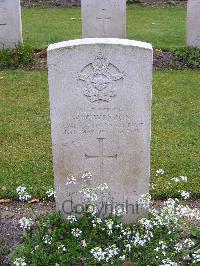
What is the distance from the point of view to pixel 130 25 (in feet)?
43.5

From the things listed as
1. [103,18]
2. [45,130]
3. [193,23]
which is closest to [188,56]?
[193,23]

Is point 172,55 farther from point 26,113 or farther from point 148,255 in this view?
point 148,255

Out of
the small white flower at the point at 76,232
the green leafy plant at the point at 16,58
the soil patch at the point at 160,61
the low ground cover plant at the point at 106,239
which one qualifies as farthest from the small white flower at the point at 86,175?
the green leafy plant at the point at 16,58

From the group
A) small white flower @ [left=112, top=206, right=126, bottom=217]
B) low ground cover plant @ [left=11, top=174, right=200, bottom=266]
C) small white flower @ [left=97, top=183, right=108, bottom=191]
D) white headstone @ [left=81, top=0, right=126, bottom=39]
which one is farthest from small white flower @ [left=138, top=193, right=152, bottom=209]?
white headstone @ [left=81, top=0, right=126, bottom=39]

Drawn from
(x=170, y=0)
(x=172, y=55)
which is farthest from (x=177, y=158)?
(x=170, y=0)

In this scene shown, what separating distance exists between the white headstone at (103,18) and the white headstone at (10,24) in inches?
50.3

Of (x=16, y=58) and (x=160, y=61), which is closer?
(x=16, y=58)

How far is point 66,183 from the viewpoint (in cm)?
431

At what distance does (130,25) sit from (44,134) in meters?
7.27

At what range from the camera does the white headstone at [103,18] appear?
1009 cm

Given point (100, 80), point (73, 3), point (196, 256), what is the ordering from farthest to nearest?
point (73, 3) → point (100, 80) → point (196, 256)

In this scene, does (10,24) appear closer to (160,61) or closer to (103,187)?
(160,61)

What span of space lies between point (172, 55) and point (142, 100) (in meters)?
5.97

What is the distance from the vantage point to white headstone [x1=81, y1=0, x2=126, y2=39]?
10.1 meters
